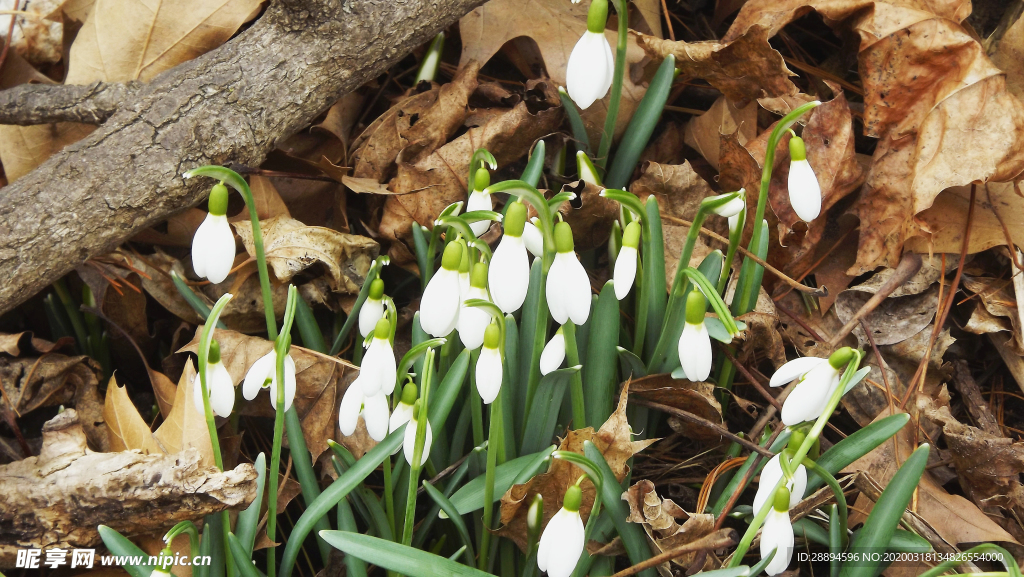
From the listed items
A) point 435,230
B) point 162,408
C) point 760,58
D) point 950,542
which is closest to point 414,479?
point 435,230

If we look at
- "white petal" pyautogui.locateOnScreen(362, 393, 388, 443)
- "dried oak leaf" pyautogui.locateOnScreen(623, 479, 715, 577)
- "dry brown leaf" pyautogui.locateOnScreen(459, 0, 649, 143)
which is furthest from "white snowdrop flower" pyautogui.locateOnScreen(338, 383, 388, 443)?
"dry brown leaf" pyautogui.locateOnScreen(459, 0, 649, 143)

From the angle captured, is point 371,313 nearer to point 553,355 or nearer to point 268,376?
point 268,376

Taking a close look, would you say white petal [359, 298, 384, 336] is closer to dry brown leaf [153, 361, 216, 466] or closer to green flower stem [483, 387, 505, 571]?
green flower stem [483, 387, 505, 571]

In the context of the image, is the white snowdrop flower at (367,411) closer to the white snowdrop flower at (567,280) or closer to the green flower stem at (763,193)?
the white snowdrop flower at (567,280)

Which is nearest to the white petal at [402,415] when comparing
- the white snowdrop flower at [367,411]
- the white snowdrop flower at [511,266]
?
the white snowdrop flower at [367,411]

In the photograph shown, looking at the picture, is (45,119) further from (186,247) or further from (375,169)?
(375,169)

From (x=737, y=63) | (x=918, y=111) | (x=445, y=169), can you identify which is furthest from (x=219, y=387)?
(x=918, y=111)

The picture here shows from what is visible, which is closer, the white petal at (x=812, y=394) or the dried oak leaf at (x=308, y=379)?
the white petal at (x=812, y=394)
